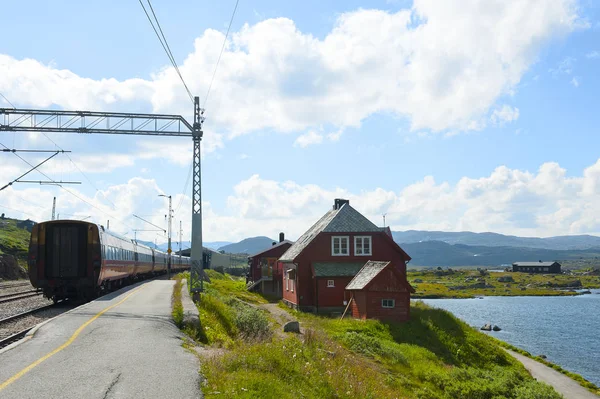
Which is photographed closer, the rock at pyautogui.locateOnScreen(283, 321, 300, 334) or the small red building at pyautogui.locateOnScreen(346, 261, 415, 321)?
the rock at pyautogui.locateOnScreen(283, 321, 300, 334)

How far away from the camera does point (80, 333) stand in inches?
604

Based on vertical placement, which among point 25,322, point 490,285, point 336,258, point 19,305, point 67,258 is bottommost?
point 490,285

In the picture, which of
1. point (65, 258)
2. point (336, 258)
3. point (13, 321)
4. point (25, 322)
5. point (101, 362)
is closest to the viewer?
point (101, 362)

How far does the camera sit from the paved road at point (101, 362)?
9.71 meters

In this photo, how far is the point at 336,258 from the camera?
4462cm

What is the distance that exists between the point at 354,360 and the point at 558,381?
18.1 metres

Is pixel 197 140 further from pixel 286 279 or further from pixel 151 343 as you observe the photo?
pixel 286 279

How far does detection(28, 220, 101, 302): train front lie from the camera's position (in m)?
26.0

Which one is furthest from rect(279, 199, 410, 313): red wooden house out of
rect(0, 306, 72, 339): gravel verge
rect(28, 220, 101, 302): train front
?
rect(0, 306, 72, 339): gravel verge

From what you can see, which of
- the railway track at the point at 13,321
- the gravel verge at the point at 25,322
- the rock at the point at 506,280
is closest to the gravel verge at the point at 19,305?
the railway track at the point at 13,321

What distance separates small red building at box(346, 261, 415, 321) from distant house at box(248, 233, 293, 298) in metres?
21.4

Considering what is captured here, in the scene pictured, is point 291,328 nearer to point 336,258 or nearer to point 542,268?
point 336,258

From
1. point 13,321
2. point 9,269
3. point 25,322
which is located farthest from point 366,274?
point 9,269

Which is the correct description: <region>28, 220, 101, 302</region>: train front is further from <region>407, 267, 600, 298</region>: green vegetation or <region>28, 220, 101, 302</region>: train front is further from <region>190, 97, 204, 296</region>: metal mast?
<region>407, 267, 600, 298</region>: green vegetation
